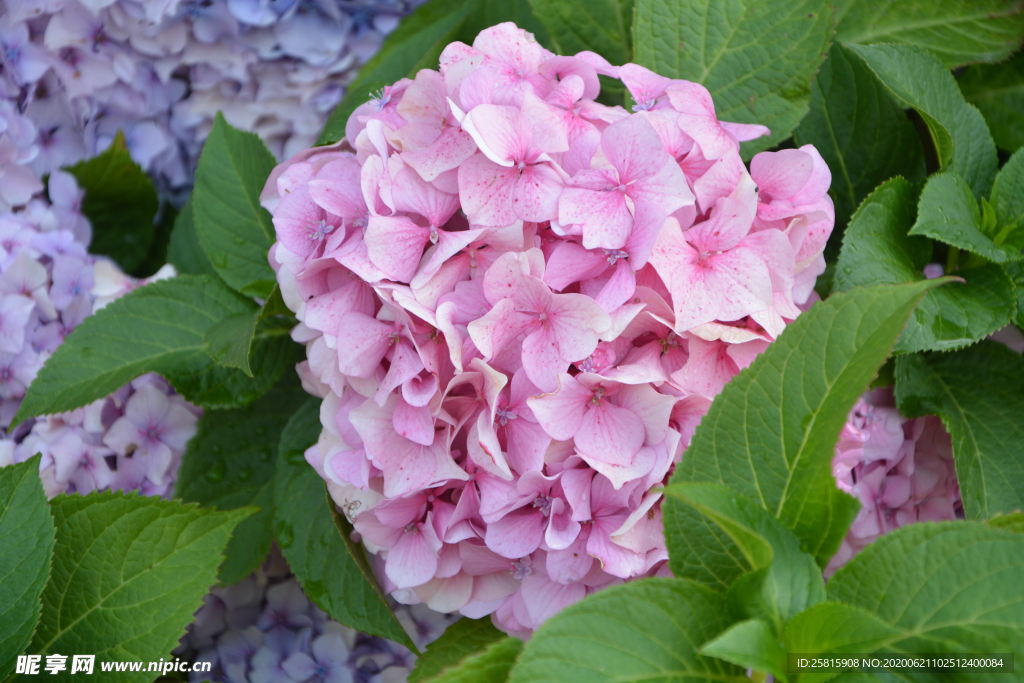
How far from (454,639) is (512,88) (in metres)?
0.42

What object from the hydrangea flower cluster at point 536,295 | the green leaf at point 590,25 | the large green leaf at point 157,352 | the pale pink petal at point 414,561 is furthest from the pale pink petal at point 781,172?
the large green leaf at point 157,352

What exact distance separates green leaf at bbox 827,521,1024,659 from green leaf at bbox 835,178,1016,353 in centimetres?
17

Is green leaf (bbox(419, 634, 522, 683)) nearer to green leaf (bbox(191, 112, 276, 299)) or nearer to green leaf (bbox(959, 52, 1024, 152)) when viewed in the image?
green leaf (bbox(191, 112, 276, 299))

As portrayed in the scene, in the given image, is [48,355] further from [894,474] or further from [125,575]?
[894,474]

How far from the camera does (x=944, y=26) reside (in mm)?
692

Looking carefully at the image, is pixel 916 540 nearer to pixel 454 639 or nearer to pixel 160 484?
pixel 454 639

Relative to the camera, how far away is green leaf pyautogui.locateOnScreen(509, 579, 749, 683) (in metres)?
0.36

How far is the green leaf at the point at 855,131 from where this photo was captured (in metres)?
0.67

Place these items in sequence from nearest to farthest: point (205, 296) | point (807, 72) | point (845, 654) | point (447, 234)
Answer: point (845, 654), point (447, 234), point (807, 72), point (205, 296)

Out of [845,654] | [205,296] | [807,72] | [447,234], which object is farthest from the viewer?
[205,296]

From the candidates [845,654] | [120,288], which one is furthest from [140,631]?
[845,654]

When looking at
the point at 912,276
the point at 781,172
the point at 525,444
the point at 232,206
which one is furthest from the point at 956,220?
the point at 232,206

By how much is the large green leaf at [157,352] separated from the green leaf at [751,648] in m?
0.49

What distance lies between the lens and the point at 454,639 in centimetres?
61
